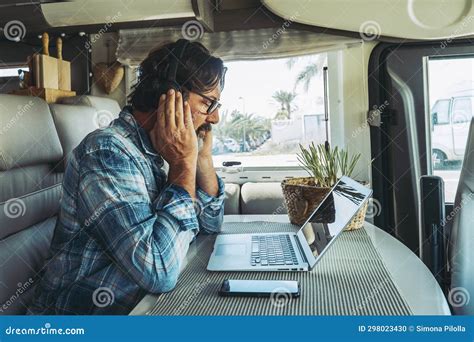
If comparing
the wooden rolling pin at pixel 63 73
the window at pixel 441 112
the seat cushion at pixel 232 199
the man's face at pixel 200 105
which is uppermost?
the wooden rolling pin at pixel 63 73

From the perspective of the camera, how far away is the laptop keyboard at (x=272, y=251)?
0.53 metres

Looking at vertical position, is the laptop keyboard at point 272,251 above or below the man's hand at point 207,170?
below

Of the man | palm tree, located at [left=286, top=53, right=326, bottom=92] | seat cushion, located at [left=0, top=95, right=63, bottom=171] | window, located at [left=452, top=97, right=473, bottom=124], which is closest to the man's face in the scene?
the man

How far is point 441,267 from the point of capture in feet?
2.35

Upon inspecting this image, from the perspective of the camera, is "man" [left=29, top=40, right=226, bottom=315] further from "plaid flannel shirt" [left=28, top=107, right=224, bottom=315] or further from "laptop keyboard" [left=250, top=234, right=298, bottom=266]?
"laptop keyboard" [left=250, top=234, right=298, bottom=266]

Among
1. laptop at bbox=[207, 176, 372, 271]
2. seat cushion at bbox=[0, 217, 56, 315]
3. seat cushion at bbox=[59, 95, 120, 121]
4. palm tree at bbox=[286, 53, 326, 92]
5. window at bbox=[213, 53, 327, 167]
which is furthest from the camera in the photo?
palm tree at bbox=[286, 53, 326, 92]

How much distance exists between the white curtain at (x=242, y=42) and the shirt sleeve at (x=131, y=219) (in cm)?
61

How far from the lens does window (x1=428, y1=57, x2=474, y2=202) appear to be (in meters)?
0.92

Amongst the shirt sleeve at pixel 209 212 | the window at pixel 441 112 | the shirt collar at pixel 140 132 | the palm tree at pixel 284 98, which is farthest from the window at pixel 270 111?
the window at pixel 441 112

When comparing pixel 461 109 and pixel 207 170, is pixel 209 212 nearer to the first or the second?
pixel 207 170

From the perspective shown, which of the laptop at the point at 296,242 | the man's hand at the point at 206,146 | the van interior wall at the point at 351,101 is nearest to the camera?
the laptop at the point at 296,242

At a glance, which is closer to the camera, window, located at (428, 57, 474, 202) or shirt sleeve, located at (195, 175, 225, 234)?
shirt sleeve, located at (195, 175, 225, 234)

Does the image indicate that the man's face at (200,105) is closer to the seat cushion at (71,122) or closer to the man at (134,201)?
the man at (134,201)

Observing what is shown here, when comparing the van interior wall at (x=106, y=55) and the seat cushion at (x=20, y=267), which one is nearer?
the seat cushion at (x=20, y=267)
